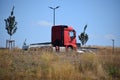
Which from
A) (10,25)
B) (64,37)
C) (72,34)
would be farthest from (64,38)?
(10,25)

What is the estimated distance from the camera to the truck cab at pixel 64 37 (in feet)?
84.9

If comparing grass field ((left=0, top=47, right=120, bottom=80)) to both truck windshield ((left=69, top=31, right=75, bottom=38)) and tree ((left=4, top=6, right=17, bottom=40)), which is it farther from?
tree ((left=4, top=6, right=17, bottom=40))

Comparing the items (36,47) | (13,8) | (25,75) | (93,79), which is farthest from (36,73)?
(13,8)

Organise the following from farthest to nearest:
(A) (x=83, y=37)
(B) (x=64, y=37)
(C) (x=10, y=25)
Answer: (A) (x=83, y=37) < (C) (x=10, y=25) < (B) (x=64, y=37)

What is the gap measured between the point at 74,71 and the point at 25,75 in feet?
7.49

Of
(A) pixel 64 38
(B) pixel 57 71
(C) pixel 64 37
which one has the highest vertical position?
(C) pixel 64 37

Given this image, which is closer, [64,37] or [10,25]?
[64,37]

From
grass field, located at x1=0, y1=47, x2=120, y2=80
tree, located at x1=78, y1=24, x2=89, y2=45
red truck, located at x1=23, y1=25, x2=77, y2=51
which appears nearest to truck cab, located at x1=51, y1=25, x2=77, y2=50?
red truck, located at x1=23, y1=25, x2=77, y2=51

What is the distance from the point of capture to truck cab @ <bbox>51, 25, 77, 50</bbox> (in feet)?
84.9

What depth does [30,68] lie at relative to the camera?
40.2ft

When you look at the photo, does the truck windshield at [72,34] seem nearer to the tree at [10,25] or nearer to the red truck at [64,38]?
the red truck at [64,38]

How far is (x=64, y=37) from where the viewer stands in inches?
1017

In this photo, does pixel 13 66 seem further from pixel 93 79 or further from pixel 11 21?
pixel 11 21

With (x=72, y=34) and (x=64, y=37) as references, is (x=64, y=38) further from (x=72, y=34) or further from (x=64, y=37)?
(x=72, y=34)
